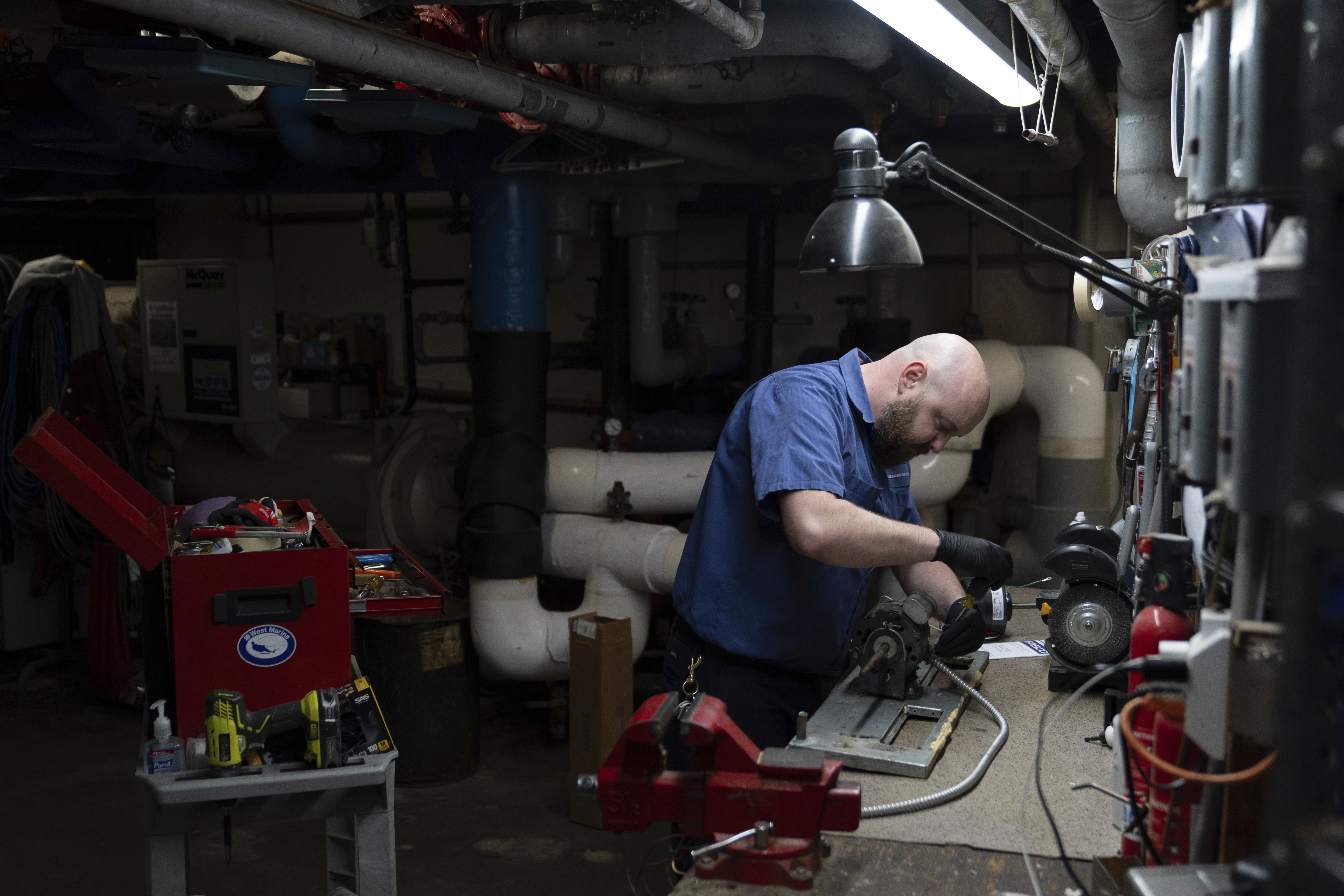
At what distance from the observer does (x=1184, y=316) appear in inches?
39.5

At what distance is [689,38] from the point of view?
250 cm

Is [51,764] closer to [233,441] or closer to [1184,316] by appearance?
[233,441]

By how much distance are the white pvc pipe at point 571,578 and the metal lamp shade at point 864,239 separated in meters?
2.24

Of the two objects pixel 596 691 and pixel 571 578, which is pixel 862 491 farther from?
pixel 571 578

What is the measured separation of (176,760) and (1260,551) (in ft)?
6.17

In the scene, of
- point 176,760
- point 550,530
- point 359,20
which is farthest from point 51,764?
point 359,20

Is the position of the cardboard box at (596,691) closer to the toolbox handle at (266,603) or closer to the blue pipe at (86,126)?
the toolbox handle at (266,603)

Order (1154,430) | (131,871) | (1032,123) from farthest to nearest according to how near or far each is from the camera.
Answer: (1032,123) < (131,871) < (1154,430)

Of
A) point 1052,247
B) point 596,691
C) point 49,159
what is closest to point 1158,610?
point 1052,247

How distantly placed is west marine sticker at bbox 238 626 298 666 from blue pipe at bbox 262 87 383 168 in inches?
60.7

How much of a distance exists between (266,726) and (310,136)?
1.97 meters

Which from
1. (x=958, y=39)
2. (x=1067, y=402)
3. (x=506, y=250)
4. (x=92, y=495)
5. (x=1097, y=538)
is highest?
(x=958, y=39)

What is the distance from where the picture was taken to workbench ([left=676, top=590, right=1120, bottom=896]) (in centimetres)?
136

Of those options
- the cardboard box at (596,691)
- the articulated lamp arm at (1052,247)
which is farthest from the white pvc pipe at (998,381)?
the articulated lamp arm at (1052,247)
